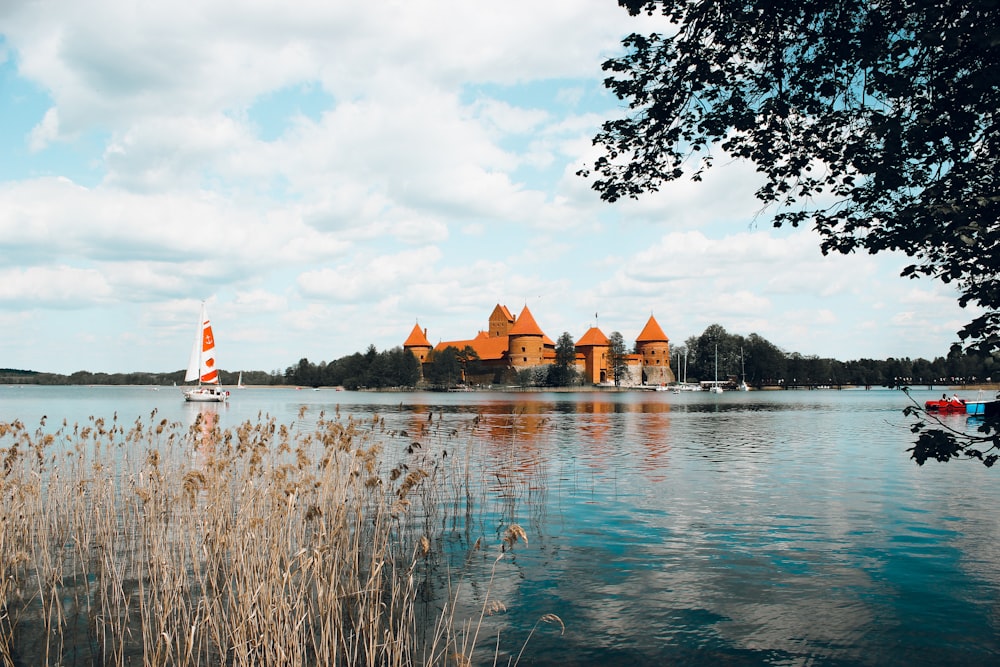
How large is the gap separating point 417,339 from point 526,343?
31.8 m

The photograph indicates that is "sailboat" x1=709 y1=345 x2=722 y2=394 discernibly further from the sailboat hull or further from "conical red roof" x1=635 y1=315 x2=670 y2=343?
the sailboat hull

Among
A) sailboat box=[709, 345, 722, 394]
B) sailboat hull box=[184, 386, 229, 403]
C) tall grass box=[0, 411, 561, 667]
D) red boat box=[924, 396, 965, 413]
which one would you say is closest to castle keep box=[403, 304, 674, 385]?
sailboat box=[709, 345, 722, 394]

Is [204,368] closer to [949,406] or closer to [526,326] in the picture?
[949,406]

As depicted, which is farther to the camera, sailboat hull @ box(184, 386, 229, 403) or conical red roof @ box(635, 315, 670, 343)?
conical red roof @ box(635, 315, 670, 343)

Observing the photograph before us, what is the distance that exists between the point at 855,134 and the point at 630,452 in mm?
15773

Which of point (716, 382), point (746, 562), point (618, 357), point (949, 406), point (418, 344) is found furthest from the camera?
point (418, 344)

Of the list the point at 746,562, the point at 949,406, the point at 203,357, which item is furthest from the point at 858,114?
the point at 203,357

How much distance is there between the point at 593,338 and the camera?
135m

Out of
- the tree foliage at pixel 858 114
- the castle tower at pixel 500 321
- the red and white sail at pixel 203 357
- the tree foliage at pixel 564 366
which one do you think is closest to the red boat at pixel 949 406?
the tree foliage at pixel 858 114

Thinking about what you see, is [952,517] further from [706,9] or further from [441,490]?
[706,9]

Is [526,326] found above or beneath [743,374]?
above

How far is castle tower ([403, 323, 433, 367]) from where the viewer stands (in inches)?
6033

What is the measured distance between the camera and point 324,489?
853cm

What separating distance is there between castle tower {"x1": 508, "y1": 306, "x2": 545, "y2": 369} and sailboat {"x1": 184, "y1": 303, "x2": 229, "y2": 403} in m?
71.9
